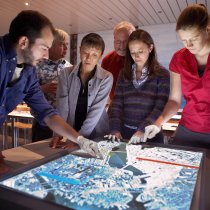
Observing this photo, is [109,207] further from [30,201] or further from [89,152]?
[89,152]

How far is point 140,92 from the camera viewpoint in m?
1.48

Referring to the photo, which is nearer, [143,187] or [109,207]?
[109,207]

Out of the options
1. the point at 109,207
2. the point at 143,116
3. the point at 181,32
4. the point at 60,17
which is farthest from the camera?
the point at 60,17

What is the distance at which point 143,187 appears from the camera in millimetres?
743

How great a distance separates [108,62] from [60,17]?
3.86 metres

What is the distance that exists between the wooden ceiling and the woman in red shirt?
11.1ft

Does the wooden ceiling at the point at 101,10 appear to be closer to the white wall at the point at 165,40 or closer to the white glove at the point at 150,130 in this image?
the white wall at the point at 165,40

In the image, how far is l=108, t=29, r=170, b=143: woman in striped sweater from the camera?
1.47m

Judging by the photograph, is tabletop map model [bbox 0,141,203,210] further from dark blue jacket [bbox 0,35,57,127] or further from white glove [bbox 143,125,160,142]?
dark blue jacket [bbox 0,35,57,127]

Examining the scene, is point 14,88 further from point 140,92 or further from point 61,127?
point 140,92

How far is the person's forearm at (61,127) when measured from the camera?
1301mm

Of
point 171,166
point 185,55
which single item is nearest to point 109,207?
point 171,166

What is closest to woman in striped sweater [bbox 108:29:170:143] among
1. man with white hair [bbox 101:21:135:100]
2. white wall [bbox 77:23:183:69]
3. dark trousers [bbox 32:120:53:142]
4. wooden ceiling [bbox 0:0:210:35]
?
man with white hair [bbox 101:21:135:100]

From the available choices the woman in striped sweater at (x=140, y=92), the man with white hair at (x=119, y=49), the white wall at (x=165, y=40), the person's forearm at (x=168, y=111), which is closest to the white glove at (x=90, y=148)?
the woman in striped sweater at (x=140, y=92)
